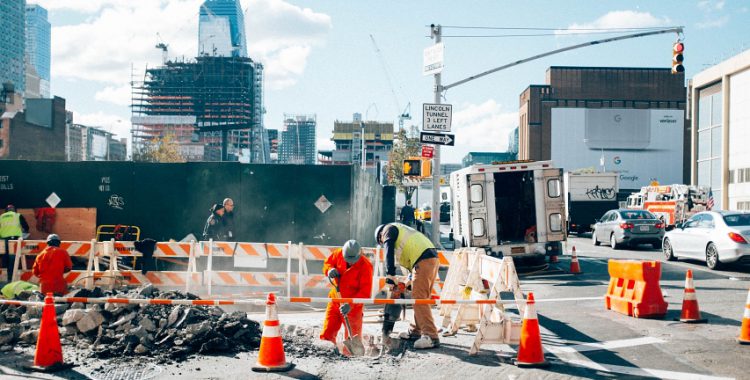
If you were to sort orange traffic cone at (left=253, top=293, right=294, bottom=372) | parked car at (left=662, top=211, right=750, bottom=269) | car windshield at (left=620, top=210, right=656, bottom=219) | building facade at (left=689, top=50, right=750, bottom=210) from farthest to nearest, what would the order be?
building facade at (left=689, top=50, right=750, bottom=210)
car windshield at (left=620, top=210, right=656, bottom=219)
parked car at (left=662, top=211, right=750, bottom=269)
orange traffic cone at (left=253, top=293, right=294, bottom=372)

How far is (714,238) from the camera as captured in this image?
1706 centimetres

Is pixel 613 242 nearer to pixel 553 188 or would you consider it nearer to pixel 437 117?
pixel 553 188

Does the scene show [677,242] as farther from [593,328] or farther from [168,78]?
[168,78]

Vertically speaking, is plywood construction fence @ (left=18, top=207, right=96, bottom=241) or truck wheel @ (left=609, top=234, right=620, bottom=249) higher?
plywood construction fence @ (left=18, top=207, right=96, bottom=241)

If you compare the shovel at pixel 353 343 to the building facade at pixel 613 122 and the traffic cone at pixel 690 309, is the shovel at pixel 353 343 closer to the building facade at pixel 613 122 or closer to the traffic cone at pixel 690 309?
the traffic cone at pixel 690 309

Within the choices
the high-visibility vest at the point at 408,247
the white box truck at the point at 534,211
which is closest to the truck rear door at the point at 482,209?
the white box truck at the point at 534,211

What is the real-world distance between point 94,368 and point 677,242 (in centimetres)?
1619

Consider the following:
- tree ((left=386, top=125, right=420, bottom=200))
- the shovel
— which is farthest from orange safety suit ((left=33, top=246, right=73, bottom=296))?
tree ((left=386, top=125, right=420, bottom=200))

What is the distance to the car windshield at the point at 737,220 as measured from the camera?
55.0ft

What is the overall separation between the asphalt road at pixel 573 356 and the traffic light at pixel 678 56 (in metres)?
10.3

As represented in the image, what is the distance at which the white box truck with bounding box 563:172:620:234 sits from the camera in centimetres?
3672

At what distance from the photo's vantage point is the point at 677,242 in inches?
754

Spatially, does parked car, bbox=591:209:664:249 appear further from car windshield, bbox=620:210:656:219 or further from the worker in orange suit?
the worker in orange suit

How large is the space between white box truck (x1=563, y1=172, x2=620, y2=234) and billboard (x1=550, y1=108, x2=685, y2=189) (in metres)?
61.9
